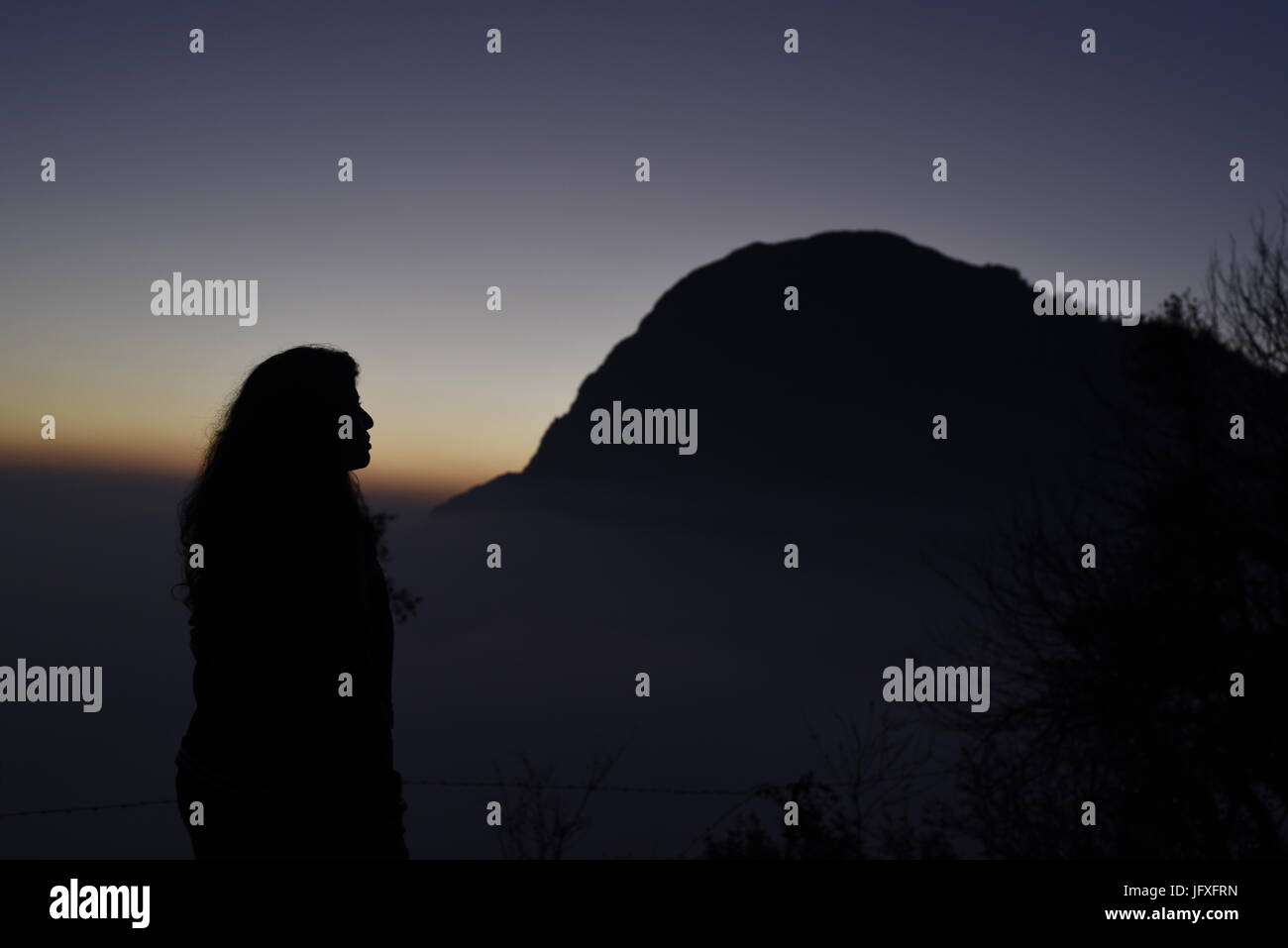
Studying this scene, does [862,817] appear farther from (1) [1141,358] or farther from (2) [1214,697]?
(1) [1141,358]

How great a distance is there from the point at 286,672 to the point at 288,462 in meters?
0.56

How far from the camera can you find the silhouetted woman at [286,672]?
1.83 meters

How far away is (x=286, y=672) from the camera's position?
1830 millimetres

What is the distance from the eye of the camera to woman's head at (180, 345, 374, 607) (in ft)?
6.36


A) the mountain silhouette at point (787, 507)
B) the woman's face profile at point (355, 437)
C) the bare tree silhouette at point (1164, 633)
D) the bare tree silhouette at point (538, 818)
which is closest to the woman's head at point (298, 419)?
the woman's face profile at point (355, 437)

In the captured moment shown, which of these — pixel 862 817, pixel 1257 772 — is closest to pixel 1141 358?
pixel 1257 772
